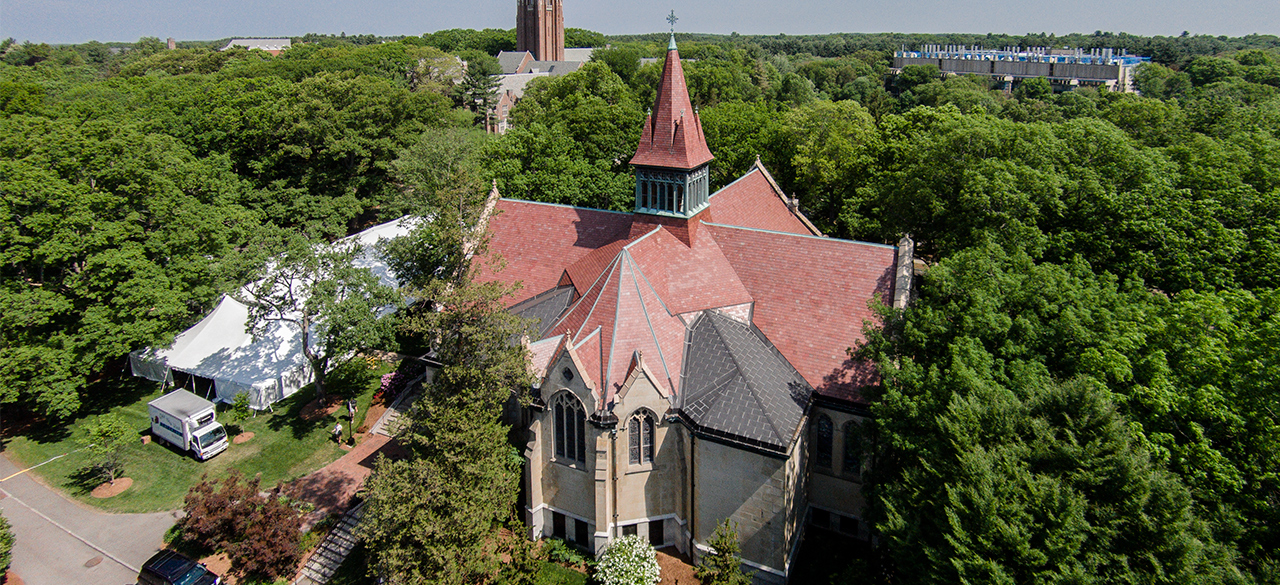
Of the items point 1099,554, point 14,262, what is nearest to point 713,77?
point 14,262

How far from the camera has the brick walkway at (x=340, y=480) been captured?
2892cm

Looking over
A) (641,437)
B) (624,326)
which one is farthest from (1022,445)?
(624,326)

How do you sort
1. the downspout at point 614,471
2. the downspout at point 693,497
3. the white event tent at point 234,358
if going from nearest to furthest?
the downspout at point 614,471 < the downspout at point 693,497 < the white event tent at point 234,358

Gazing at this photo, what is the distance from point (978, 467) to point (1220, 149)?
84.3 ft

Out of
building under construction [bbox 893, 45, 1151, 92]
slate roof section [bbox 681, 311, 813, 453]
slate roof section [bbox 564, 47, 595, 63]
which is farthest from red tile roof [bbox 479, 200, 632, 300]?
slate roof section [bbox 564, 47, 595, 63]

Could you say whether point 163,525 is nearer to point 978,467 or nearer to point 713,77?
point 978,467

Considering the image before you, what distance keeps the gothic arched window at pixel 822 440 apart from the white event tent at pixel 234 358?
24073 millimetres

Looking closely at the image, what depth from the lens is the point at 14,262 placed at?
106ft

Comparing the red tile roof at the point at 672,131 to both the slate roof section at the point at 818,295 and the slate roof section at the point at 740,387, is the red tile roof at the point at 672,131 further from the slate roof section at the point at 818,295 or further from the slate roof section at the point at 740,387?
the slate roof section at the point at 740,387

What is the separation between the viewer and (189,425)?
32531mm

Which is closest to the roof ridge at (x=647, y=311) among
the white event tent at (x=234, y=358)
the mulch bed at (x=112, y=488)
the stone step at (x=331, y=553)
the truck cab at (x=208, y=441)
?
the stone step at (x=331, y=553)

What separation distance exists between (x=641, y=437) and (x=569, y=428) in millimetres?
2766

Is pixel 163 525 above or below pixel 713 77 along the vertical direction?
below

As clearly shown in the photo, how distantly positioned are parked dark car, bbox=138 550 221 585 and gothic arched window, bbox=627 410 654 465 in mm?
16008
